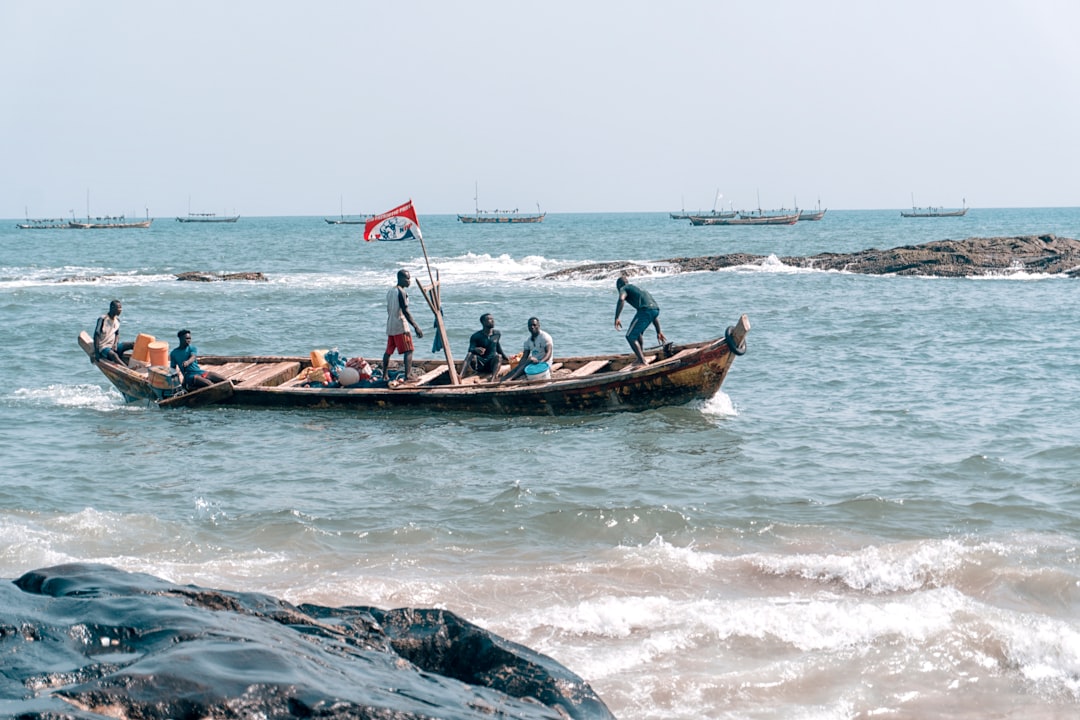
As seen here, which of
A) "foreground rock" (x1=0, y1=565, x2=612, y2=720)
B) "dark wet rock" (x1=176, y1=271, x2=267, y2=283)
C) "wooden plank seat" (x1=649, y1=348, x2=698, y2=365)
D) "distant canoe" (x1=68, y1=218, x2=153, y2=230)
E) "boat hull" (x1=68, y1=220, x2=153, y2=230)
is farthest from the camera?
"distant canoe" (x1=68, y1=218, x2=153, y2=230)

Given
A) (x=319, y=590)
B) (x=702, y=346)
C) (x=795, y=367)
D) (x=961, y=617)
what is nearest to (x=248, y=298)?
(x=795, y=367)

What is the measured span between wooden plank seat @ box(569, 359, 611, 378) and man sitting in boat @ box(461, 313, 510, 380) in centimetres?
112

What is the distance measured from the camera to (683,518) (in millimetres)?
10367

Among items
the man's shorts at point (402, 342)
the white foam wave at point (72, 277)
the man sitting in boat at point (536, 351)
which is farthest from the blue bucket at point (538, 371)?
the white foam wave at point (72, 277)

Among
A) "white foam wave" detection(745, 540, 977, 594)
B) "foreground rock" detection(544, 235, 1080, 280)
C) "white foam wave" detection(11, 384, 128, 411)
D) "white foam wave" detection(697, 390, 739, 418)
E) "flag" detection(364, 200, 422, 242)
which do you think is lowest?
"white foam wave" detection(745, 540, 977, 594)

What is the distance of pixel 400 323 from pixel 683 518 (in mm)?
6195

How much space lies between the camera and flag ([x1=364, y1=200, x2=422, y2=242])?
1627 cm

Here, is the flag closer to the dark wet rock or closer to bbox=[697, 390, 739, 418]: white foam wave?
bbox=[697, 390, 739, 418]: white foam wave

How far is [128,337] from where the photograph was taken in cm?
2598

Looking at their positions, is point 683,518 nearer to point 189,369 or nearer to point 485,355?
point 485,355

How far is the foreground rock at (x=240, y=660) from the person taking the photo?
404 cm

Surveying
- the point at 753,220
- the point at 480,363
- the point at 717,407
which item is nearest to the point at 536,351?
the point at 480,363

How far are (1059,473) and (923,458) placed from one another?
145cm

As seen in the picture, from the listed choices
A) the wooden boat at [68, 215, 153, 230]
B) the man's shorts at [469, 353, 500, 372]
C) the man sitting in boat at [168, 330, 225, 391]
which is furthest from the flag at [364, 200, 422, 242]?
the wooden boat at [68, 215, 153, 230]
